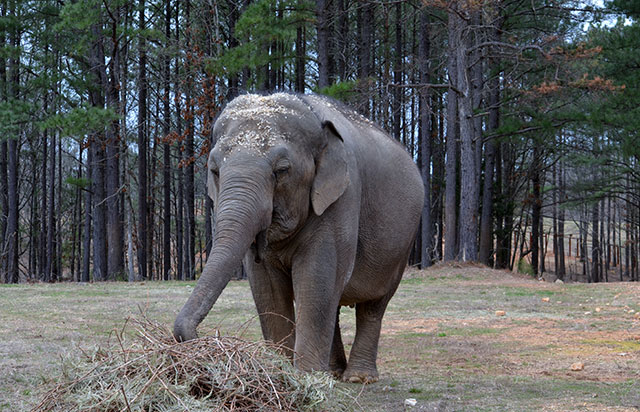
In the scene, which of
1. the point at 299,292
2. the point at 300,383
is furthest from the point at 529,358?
the point at 300,383

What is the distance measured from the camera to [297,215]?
5.25m

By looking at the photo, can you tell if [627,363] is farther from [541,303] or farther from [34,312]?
[34,312]

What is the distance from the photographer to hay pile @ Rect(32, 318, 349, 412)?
3.71m

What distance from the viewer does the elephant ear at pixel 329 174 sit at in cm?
535

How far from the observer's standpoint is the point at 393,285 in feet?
23.5

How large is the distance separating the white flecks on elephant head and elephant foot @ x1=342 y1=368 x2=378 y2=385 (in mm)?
2563

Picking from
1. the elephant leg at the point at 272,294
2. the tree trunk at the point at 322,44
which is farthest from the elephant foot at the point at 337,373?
the tree trunk at the point at 322,44

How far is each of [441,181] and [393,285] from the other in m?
35.1

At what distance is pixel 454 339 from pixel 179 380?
649 centimetres

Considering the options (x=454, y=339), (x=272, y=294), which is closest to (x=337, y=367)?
(x=272, y=294)

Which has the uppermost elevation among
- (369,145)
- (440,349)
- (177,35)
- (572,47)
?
(177,35)

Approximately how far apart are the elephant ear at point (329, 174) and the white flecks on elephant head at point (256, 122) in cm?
36

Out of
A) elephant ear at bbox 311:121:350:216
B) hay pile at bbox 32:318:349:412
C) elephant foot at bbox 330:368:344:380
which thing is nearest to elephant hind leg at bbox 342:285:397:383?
elephant foot at bbox 330:368:344:380

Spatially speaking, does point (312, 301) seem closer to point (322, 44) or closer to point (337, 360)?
point (337, 360)
